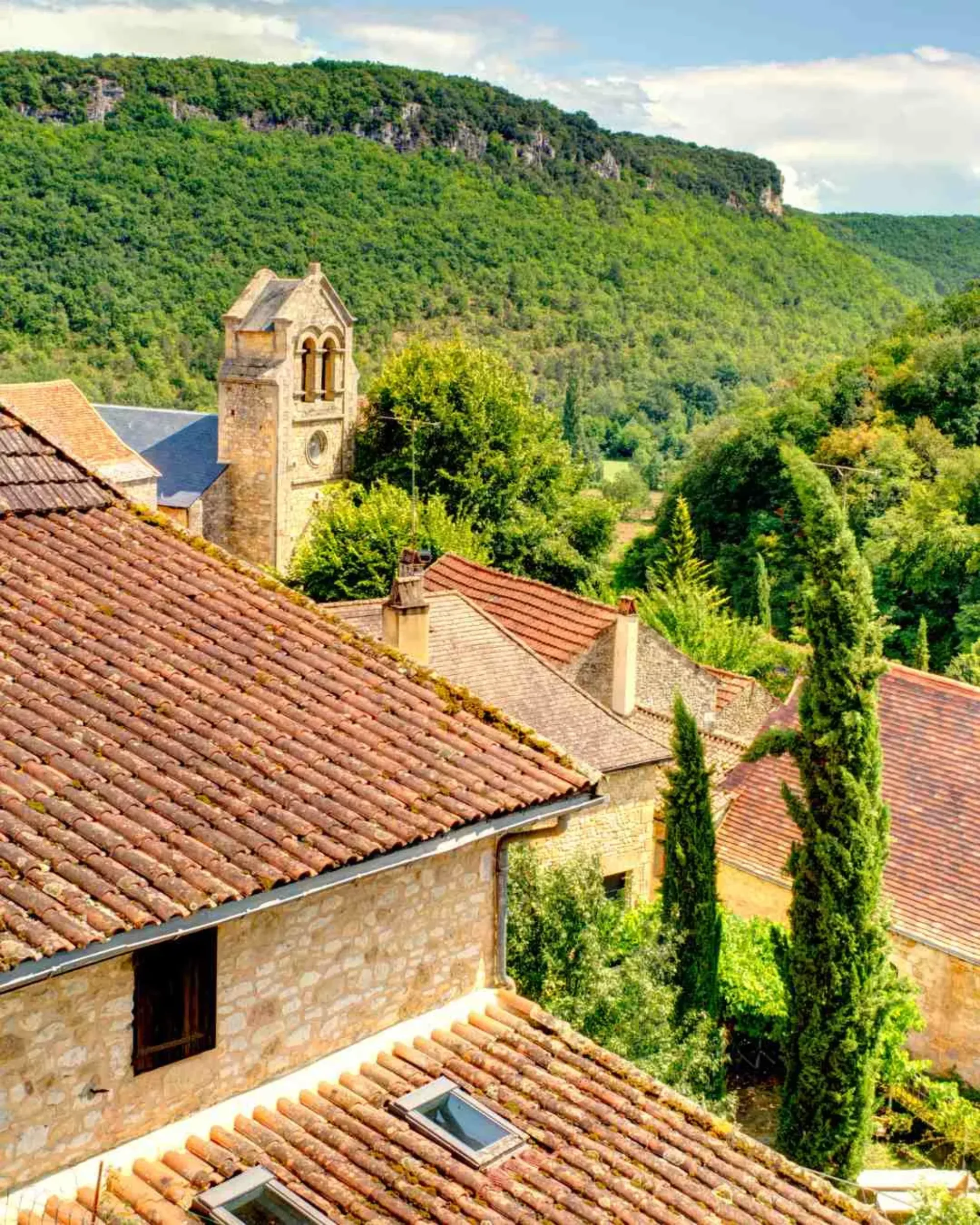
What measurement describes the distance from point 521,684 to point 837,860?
5.92m

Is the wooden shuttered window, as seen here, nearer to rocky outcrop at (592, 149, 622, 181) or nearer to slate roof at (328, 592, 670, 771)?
slate roof at (328, 592, 670, 771)

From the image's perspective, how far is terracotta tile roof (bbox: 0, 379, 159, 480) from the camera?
36.3 metres

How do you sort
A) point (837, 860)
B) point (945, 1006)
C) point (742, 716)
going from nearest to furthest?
point (837, 860) → point (945, 1006) → point (742, 716)

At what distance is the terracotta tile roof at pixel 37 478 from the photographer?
827 cm

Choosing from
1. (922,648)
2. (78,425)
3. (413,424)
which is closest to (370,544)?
(413,424)

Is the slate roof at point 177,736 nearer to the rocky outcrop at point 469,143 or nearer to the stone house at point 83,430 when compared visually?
the stone house at point 83,430

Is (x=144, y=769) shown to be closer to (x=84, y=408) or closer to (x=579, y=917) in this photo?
(x=579, y=917)

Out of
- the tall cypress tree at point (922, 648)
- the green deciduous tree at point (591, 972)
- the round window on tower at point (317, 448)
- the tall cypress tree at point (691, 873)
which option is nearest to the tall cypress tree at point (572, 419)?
the round window on tower at point (317, 448)

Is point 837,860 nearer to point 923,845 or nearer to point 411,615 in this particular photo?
point 923,845

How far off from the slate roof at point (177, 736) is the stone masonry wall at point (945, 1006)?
10.6m

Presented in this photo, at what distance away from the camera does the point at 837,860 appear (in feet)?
44.5

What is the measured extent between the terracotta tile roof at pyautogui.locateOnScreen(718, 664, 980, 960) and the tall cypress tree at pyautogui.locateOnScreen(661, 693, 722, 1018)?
267cm

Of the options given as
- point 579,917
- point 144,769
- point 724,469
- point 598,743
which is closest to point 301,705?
point 144,769

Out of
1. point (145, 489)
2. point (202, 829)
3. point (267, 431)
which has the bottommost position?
point (145, 489)
